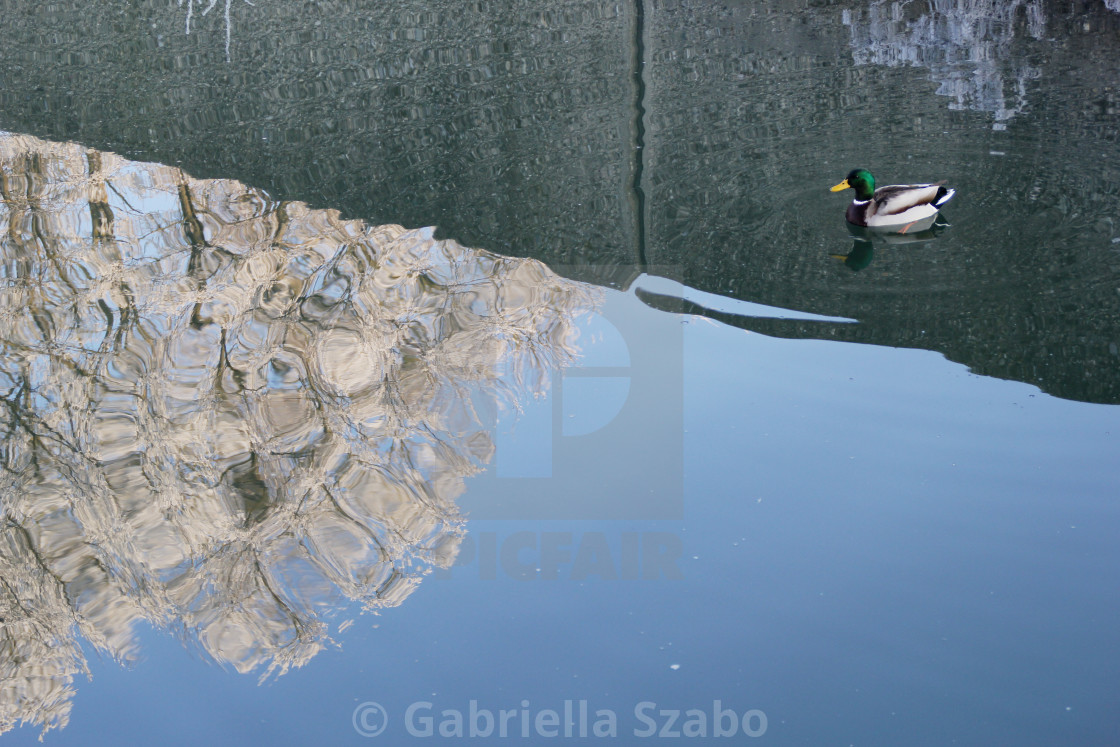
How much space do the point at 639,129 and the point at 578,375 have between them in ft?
8.98

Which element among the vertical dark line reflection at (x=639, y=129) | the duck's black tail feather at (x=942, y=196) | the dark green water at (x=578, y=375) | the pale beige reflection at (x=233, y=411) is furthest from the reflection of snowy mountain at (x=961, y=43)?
the pale beige reflection at (x=233, y=411)

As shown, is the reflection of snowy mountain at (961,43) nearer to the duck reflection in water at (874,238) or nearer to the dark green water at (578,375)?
the dark green water at (578,375)

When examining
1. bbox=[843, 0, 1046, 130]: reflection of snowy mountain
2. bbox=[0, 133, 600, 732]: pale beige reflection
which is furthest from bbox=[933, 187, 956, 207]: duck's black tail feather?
bbox=[0, 133, 600, 732]: pale beige reflection

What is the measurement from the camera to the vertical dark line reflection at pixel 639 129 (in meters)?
5.64

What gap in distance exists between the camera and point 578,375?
15.1 feet

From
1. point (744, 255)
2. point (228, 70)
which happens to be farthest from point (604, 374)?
point (228, 70)

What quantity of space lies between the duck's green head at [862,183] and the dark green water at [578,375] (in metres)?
0.20

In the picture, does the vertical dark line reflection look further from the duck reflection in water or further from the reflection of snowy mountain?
the reflection of snowy mountain

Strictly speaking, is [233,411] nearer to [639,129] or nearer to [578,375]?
[578,375]

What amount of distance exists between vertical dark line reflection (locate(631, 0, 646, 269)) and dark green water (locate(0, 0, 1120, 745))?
26 mm

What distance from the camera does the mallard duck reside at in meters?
5.21

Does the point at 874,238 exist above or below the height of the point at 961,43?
below

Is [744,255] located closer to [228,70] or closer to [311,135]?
[311,135]

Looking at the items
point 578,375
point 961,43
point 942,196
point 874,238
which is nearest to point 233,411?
point 578,375
